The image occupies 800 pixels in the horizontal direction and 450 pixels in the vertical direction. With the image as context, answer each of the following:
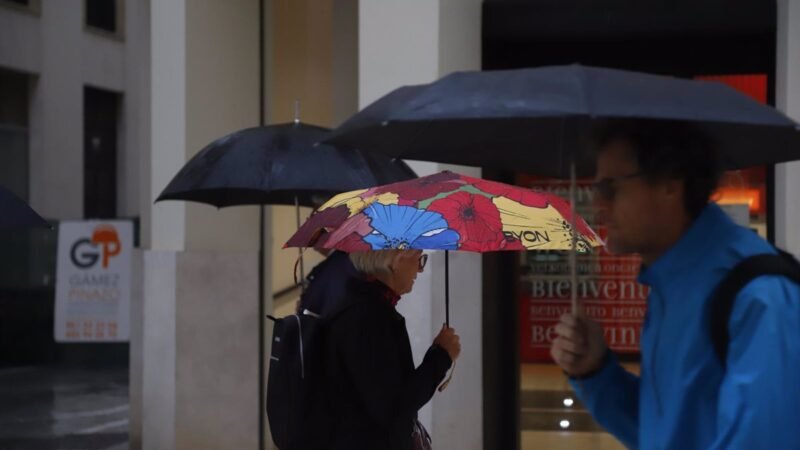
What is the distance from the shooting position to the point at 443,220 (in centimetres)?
483

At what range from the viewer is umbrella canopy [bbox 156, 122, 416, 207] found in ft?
19.7

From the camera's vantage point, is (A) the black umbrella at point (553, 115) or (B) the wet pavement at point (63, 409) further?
(B) the wet pavement at point (63, 409)

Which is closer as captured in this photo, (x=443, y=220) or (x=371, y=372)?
(x=371, y=372)

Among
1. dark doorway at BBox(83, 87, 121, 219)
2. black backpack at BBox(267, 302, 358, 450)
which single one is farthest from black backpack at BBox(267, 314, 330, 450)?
dark doorway at BBox(83, 87, 121, 219)

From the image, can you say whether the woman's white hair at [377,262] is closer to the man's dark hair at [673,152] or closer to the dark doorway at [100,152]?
the man's dark hair at [673,152]

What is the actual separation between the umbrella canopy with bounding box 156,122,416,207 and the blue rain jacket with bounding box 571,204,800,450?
3.42 meters

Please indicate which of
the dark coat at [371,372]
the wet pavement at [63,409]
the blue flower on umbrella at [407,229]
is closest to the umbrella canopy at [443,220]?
the blue flower on umbrella at [407,229]

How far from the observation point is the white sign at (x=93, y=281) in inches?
416

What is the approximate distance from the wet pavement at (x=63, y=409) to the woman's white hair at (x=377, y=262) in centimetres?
689

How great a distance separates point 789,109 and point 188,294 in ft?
14.9

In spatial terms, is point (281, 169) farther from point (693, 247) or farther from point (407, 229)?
point (693, 247)

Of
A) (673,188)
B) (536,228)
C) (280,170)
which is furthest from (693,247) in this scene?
(280,170)

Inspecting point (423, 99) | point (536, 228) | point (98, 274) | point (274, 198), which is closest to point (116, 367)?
point (98, 274)

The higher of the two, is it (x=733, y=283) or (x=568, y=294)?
(x=733, y=283)
